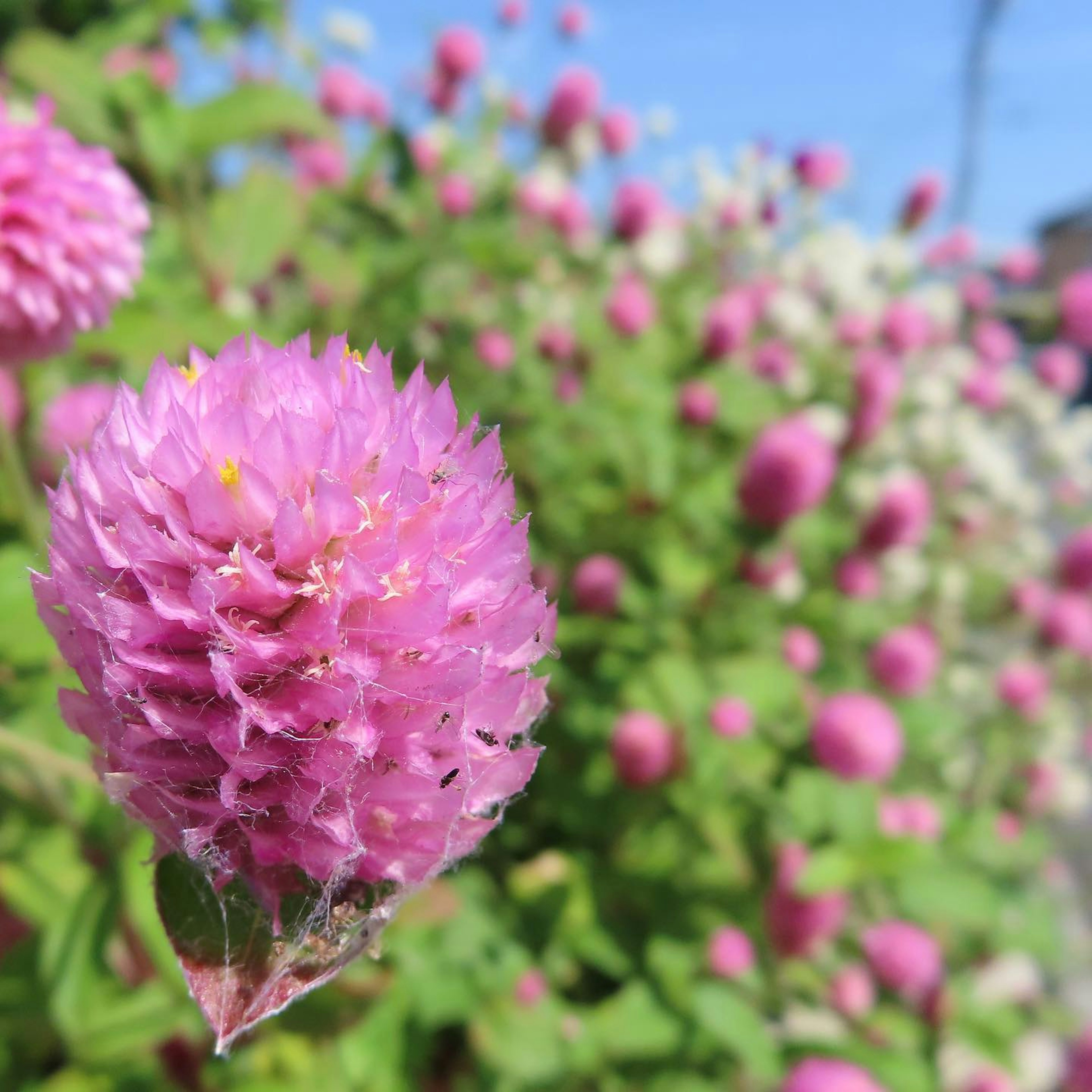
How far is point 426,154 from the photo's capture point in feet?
7.16

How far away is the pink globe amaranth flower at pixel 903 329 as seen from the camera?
2.22m

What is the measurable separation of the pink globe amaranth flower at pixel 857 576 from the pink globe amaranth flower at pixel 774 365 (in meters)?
0.49

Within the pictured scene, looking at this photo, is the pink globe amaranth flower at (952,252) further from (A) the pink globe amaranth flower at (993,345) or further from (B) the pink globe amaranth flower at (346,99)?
(B) the pink globe amaranth flower at (346,99)

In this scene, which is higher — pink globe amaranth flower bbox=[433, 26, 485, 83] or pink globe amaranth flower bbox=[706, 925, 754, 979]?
pink globe amaranth flower bbox=[433, 26, 485, 83]

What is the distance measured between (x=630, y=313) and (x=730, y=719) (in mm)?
1038

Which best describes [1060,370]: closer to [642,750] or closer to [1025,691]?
[1025,691]

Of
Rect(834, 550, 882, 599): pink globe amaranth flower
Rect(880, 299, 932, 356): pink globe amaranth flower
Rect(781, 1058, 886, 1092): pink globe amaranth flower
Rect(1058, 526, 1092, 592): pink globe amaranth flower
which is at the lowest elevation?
Rect(781, 1058, 886, 1092): pink globe amaranth flower

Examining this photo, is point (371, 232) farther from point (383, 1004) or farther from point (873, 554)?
point (383, 1004)

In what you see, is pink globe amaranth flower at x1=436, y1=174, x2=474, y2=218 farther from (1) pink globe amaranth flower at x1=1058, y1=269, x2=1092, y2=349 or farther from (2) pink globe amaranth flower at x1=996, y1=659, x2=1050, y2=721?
(1) pink globe amaranth flower at x1=1058, y1=269, x2=1092, y2=349

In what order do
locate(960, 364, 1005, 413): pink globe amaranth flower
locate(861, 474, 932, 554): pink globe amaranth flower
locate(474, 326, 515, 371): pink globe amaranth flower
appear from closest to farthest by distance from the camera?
locate(861, 474, 932, 554): pink globe amaranth flower < locate(474, 326, 515, 371): pink globe amaranth flower < locate(960, 364, 1005, 413): pink globe amaranth flower

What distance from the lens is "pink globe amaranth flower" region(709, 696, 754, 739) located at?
1.40 m

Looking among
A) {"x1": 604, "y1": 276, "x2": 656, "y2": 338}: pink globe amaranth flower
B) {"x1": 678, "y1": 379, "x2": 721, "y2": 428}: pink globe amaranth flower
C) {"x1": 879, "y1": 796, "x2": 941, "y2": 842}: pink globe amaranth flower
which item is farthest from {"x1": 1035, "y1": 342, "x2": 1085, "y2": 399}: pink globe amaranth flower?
{"x1": 879, "y1": 796, "x2": 941, "y2": 842}: pink globe amaranth flower

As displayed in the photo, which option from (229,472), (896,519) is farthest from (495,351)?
(229,472)

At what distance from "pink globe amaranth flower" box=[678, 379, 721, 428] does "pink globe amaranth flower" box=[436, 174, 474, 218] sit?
695mm
